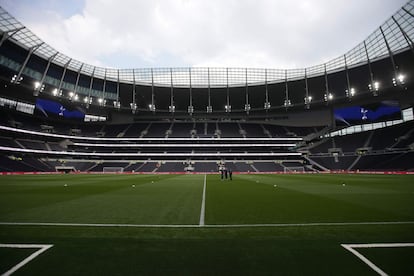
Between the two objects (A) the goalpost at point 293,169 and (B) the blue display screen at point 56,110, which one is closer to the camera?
(A) the goalpost at point 293,169

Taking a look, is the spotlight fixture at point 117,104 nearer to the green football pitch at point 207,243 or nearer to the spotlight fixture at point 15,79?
the spotlight fixture at point 15,79

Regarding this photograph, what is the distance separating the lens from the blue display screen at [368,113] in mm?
52625

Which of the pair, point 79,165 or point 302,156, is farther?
point 302,156

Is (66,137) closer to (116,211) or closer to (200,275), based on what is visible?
(116,211)

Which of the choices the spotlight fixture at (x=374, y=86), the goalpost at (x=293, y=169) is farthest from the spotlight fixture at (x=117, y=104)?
the spotlight fixture at (x=374, y=86)

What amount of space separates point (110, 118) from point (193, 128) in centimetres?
2894

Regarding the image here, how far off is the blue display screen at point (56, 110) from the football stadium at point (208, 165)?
20.8 inches

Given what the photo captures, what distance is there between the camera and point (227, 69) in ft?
214

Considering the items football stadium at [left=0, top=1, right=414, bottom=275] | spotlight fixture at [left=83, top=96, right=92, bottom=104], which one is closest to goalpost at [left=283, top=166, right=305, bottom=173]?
football stadium at [left=0, top=1, right=414, bottom=275]

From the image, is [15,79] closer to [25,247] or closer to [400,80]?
[25,247]

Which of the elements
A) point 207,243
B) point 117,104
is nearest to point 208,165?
point 117,104

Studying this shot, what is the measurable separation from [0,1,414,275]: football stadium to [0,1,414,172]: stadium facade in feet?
1.26

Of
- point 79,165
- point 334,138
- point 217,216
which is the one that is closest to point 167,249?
point 217,216

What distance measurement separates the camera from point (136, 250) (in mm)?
3791
